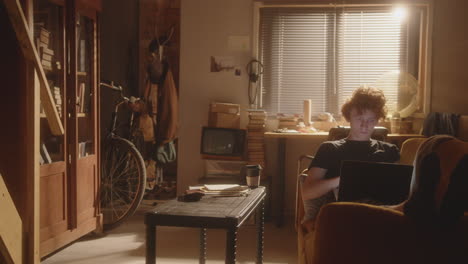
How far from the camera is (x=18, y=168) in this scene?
8.93 ft

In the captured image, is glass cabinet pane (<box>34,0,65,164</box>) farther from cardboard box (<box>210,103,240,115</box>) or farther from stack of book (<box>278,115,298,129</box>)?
stack of book (<box>278,115,298,129</box>)

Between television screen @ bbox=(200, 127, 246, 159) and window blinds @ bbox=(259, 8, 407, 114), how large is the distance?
1.77ft

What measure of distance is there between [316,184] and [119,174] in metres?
2.50

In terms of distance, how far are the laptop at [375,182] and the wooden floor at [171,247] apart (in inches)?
56.3

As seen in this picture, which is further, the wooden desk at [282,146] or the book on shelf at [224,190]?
the wooden desk at [282,146]

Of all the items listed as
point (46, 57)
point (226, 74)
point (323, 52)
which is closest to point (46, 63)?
point (46, 57)

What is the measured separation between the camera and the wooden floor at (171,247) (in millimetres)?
Answer: 3232

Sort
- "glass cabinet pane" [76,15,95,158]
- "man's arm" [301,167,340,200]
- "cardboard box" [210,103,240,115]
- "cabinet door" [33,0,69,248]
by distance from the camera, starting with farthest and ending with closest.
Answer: "cardboard box" [210,103,240,115]
"glass cabinet pane" [76,15,95,158]
"cabinet door" [33,0,69,248]
"man's arm" [301,167,340,200]

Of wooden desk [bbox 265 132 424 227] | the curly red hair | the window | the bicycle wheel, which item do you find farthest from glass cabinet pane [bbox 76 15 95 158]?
the curly red hair

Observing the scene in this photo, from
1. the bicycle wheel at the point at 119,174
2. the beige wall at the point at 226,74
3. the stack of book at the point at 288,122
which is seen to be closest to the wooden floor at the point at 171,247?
the bicycle wheel at the point at 119,174

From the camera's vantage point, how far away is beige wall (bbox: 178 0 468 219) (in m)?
4.41

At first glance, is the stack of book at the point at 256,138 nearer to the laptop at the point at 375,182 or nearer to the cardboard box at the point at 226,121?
the cardboard box at the point at 226,121

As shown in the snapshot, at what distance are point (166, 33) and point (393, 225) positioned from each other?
5013 mm

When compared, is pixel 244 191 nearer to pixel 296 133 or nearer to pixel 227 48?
pixel 296 133
